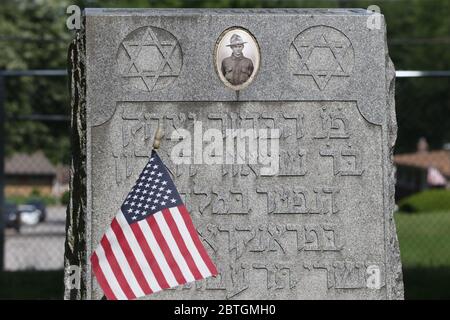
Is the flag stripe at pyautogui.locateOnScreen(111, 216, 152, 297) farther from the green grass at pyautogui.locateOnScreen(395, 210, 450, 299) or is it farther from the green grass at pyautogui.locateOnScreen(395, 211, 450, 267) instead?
the green grass at pyautogui.locateOnScreen(395, 211, 450, 267)

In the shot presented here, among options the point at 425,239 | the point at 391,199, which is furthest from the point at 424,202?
the point at 391,199

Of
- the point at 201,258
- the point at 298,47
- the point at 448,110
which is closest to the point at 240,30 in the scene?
the point at 298,47

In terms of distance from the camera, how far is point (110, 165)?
6562 mm

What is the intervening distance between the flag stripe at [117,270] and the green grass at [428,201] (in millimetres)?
11718

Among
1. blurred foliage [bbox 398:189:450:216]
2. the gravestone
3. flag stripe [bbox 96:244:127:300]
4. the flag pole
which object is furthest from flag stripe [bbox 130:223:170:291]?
blurred foliage [bbox 398:189:450:216]

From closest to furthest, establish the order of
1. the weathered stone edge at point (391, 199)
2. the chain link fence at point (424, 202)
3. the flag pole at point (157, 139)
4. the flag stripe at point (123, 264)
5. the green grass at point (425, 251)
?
the flag stripe at point (123, 264), the flag pole at point (157, 139), the weathered stone edge at point (391, 199), the green grass at point (425, 251), the chain link fence at point (424, 202)

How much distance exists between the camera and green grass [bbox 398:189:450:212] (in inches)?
702

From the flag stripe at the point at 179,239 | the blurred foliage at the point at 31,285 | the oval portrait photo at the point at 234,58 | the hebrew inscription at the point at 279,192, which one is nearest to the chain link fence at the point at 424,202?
the blurred foliage at the point at 31,285

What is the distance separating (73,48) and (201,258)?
1.52m

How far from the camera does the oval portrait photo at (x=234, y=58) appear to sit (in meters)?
6.60

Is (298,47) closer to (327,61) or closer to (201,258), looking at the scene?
(327,61)

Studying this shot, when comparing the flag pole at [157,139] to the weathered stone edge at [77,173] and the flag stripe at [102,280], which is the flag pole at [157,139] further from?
the flag stripe at [102,280]

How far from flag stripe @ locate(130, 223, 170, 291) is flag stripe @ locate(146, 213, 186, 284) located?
7 centimetres

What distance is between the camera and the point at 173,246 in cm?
609
